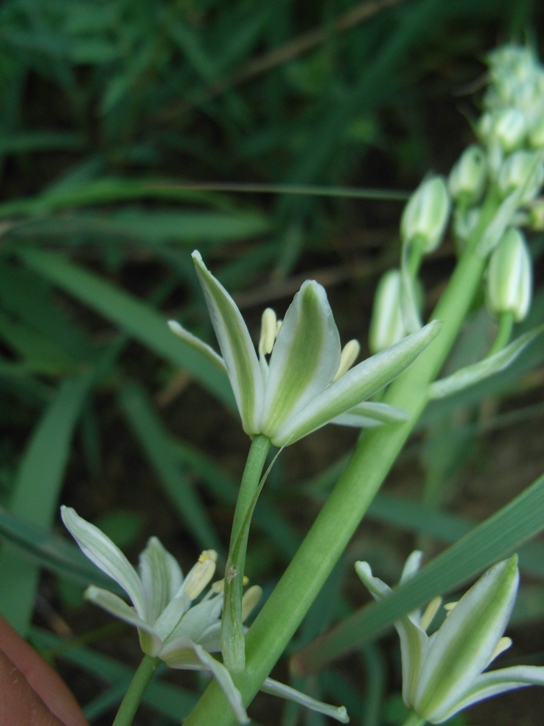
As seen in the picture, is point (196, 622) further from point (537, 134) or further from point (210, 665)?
point (537, 134)

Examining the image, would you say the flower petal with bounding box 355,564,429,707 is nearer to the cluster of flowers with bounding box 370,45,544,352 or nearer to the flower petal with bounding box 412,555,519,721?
the flower petal with bounding box 412,555,519,721

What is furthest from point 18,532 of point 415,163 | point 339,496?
point 415,163

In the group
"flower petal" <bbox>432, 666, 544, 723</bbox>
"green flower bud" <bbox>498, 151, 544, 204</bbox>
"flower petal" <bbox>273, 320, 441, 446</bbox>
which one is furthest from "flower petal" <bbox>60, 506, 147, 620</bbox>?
"green flower bud" <bbox>498, 151, 544, 204</bbox>

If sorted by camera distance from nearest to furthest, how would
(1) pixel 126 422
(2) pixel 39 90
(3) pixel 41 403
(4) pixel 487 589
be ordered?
1. (4) pixel 487 589
2. (3) pixel 41 403
3. (1) pixel 126 422
4. (2) pixel 39 90

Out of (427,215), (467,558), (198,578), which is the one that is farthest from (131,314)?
(467,558)

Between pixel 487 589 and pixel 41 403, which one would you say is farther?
pixel 41 403

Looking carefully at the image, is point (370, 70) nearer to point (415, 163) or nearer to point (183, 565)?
point (415, 163)
